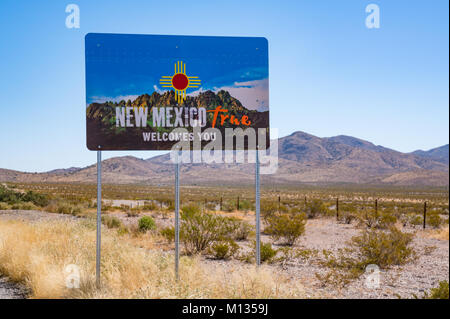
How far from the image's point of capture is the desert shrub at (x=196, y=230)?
12.6 meters

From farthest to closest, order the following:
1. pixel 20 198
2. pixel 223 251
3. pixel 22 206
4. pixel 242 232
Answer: pixel 20 198 → pixel 22 206 → pixel 242 232 → pixel 223 251

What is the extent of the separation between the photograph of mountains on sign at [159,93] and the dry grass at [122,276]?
233cm

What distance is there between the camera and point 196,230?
1266 cm

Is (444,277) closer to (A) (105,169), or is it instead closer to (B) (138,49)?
(B) (138,49)

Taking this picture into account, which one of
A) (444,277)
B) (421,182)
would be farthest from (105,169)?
(444,277)

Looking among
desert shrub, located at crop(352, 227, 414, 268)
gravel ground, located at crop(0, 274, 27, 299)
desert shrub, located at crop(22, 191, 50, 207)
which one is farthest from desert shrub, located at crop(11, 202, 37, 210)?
desert shrub, located at crop(352, 227, 414, 268)

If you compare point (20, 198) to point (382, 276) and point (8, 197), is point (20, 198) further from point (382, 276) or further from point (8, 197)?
point (382, 276)

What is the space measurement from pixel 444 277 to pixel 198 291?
8.08 m

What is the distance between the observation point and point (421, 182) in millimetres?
133875

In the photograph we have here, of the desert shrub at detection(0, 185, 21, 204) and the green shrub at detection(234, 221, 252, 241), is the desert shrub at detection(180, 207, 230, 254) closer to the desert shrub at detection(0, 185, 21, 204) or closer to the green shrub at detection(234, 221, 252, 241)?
the green shrub at detection(234, 221, 252, 241)

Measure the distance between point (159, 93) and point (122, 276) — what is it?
137 inches

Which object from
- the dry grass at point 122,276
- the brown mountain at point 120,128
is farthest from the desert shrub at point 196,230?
the brown mountain at point 120,128

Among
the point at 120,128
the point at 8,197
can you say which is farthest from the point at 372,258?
the point at 8,197

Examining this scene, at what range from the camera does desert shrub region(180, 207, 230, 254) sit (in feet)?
41.5
